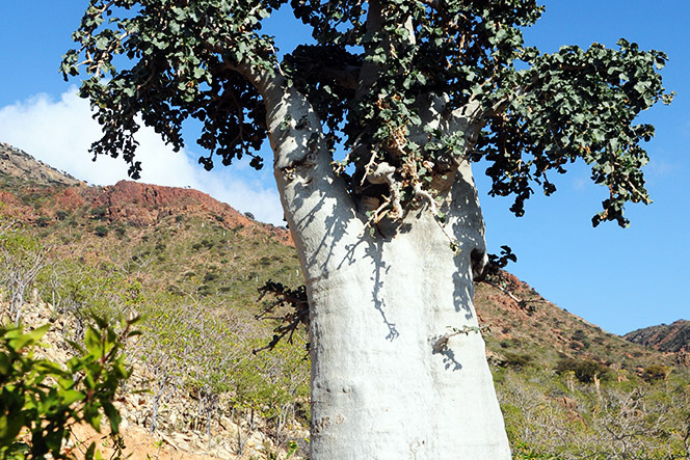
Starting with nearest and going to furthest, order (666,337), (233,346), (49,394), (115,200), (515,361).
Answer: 1. (49,394)
2. (233,346)
3. (515,361)
4. (666,337)
5. (115,200)

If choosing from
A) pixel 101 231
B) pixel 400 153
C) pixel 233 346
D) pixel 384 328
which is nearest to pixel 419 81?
pixel 400 153

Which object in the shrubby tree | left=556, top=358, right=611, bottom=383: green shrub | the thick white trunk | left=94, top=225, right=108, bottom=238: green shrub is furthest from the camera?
left=94, top=225, right=108, bottom=238: green shrub

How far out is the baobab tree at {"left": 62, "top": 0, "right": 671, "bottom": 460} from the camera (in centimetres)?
342

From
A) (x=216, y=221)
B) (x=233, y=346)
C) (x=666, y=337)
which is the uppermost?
(x=216, y=221)

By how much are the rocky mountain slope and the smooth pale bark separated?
500 millimetres

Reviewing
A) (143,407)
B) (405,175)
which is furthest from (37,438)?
(143,407)

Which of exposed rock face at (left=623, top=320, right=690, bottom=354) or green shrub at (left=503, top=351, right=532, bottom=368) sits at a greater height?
exposed rock face at (left=623, top=320, right=690, bottom=354)

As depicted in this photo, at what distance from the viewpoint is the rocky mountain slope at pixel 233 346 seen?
11.7 m

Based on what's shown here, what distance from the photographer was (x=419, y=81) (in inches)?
159

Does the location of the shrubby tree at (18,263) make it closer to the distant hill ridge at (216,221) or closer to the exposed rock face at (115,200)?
the distant hill ridge at (216,221)

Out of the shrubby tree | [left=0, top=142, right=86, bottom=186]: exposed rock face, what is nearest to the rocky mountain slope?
the shrubby tree

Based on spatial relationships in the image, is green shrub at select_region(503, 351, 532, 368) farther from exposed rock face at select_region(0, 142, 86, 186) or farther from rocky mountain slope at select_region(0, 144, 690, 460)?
exposed rock face at select_region(0, 142, 86, 186)

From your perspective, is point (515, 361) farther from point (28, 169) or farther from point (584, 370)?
point (28, 169)

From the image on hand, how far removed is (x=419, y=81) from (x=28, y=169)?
7171 centimetres
